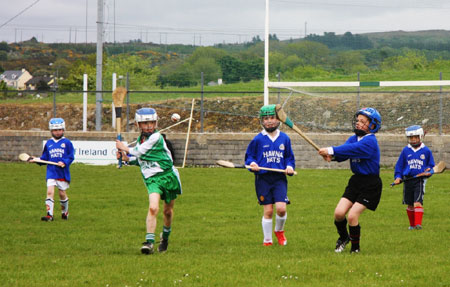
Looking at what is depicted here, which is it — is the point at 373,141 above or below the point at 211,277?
above

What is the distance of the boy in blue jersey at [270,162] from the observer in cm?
1082

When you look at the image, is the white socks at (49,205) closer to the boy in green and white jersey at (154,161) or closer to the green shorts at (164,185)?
the boy in green and white jersey at (154,161)

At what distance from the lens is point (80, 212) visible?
15516 millimetres

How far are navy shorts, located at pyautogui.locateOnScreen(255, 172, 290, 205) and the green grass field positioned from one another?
719mm

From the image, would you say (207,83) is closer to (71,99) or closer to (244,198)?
(71,99)

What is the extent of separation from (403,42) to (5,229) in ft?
58.5

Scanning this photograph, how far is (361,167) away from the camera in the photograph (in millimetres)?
9789

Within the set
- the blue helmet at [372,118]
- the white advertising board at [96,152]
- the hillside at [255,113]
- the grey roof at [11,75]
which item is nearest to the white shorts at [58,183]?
the blue helmet at [372,118]

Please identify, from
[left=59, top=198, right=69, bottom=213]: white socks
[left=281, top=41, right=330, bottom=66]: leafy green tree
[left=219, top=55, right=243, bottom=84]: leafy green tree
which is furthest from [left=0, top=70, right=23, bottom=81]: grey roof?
[left=59, top=198, right=69, bottom=213]: white socks

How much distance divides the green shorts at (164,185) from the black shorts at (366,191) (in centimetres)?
241

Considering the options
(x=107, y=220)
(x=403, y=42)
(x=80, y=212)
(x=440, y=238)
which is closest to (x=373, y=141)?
(x=440, y=238)

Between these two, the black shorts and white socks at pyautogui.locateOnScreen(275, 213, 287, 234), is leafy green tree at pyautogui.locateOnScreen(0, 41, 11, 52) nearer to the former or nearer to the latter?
white socks at pyautogui.locateOnScreen(275, 213, 287, 234)

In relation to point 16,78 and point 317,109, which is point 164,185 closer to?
point 317,109

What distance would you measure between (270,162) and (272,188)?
1.29ft
